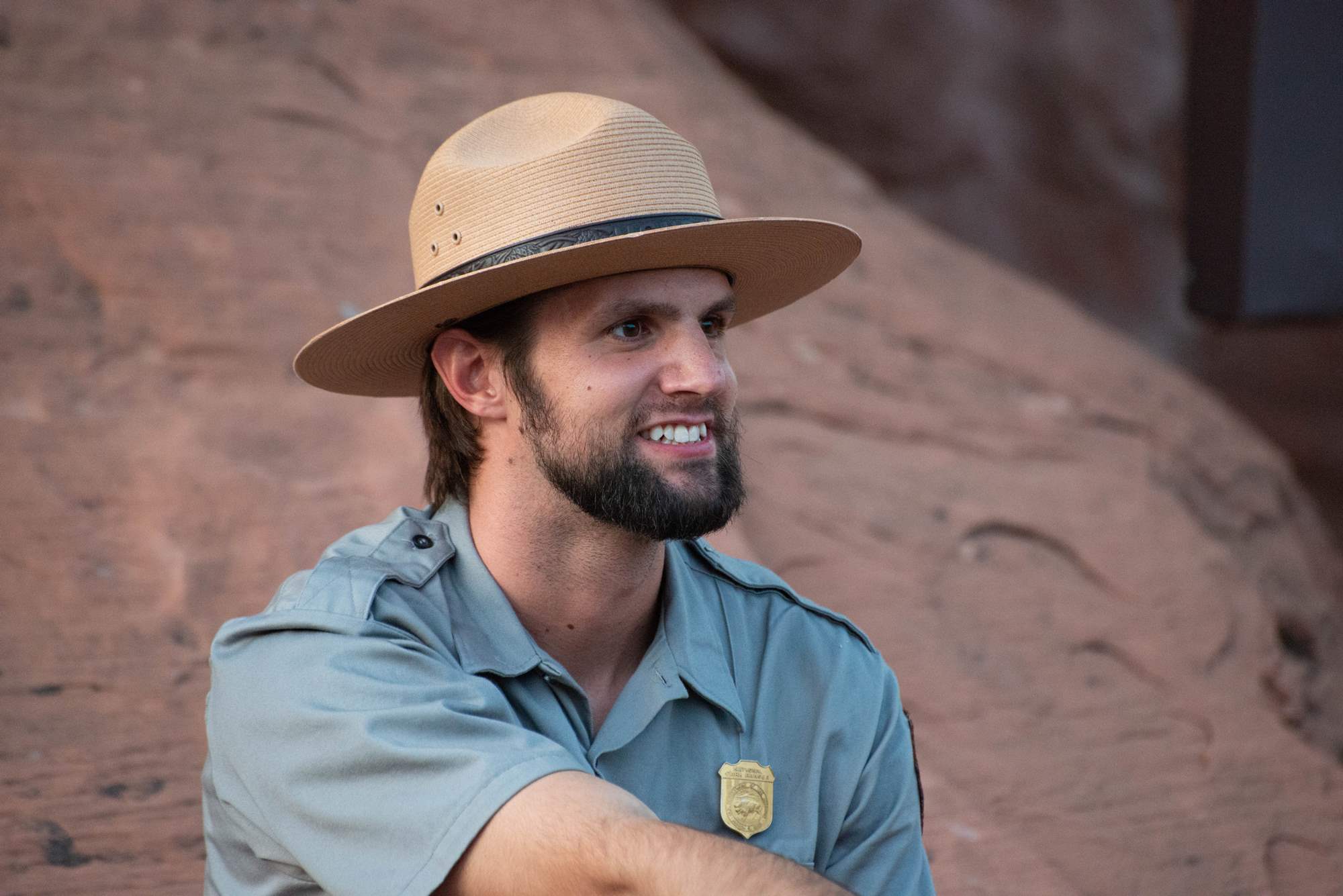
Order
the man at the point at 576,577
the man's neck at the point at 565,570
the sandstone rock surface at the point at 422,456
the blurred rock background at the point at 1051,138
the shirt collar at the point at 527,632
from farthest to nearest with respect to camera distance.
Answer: the blurred rock background at the point at 1051,138 → the sandstone rock surface at the point at 422,456 → the man's neck at the point at 565,570 → the shirt collar at the point at 527,632 → the man at the point at 576,577

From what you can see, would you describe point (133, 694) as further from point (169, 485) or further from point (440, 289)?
point (440, 289)

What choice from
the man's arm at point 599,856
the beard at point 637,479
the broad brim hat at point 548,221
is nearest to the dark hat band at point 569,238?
the broad brim hat at point 548,221

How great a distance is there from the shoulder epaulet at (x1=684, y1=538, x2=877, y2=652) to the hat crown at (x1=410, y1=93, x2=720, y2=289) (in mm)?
589

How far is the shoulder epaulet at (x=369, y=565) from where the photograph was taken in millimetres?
1761

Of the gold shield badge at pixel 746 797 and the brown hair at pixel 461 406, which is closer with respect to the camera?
the gold shield badge at pixel 746 797

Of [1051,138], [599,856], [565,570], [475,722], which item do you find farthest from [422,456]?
[1051,138]

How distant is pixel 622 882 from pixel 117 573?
2.18 metres

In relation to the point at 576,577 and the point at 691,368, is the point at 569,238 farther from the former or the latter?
→ the point at 576,577

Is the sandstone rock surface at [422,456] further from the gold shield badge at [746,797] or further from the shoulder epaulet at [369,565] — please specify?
the gold shield badge at [746,797]

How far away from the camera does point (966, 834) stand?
10.8 ft

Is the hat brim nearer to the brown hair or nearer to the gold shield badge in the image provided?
the brown hair

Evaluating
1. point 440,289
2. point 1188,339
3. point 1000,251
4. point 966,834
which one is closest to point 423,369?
point 440,289

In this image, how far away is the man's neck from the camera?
2.04 m

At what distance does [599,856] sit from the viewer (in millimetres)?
1423
